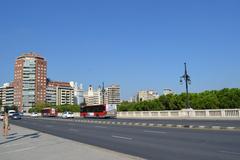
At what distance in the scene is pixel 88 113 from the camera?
85750 mm

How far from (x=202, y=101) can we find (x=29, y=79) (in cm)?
12765

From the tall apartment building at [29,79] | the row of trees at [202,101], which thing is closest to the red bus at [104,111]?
the row of trees at [202,101]

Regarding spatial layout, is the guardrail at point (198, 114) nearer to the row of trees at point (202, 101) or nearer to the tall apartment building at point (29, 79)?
the row of trees at point (202, 101)

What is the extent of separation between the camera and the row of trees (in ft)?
225

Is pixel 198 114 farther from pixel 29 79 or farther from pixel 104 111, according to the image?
pixel 29 79

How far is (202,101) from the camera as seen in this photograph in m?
73.0

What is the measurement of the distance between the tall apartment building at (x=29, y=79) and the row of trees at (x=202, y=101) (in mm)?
103395

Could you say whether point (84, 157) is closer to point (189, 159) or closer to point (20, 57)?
point (189, 159)

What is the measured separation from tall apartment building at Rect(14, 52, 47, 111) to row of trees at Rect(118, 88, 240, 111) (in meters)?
103

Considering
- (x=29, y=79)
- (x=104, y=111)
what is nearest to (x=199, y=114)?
(x=104, y=111)

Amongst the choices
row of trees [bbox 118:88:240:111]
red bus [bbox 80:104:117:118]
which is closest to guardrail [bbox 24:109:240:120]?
red bus [bbox 80:104:117:118]

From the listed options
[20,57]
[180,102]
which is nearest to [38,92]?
[20,57]

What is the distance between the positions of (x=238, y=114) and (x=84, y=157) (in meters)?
33.7

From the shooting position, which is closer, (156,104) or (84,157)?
(84,157)
